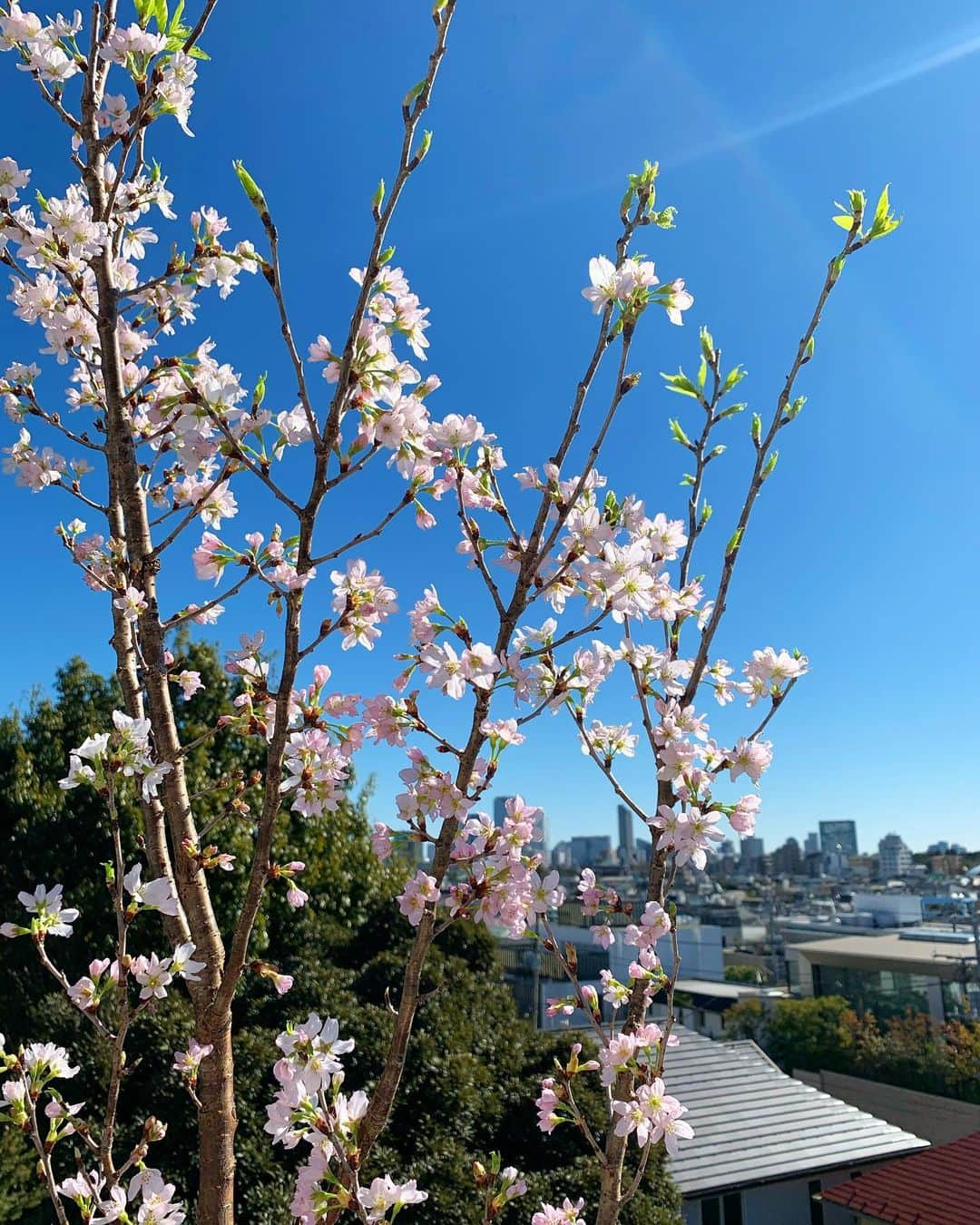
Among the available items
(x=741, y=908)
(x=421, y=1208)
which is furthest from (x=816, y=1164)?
(x=741, y=908)

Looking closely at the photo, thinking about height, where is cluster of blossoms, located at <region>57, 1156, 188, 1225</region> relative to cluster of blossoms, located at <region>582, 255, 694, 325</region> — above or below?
below

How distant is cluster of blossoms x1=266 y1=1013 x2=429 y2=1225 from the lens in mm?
1147

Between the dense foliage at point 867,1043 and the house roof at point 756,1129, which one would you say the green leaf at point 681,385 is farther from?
the dense foliage at point 867,1043

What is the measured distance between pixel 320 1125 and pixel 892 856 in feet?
207

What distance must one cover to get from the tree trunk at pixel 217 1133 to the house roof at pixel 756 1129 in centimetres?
580

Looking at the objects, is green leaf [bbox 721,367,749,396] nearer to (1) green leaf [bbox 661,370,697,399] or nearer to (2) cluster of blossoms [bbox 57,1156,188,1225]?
(1) green leaf [bbox 661,370,697,399]

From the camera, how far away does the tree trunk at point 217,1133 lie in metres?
1.31

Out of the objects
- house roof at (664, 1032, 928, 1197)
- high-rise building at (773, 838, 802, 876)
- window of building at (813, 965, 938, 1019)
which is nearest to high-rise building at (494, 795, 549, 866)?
house roof at (664, 1032, 928, 1197)

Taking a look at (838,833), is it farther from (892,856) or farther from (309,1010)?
(309,1010)

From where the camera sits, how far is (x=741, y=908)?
89.5 feet

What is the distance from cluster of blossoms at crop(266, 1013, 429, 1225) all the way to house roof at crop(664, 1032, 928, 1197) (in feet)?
19.3

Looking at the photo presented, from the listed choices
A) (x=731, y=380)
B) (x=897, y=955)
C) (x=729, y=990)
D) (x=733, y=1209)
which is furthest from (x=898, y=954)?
(x=731, y=380)

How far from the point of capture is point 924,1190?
612 centimetres

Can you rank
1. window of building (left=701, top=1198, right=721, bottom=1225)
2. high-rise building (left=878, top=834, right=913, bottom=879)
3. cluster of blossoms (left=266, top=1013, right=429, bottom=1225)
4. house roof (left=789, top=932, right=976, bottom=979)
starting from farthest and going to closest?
high-rise building (left=878, top=834, right=913, bottom=879), house roof (left=789, top=932, right=976, bottom=979), window of building (left=701, top=1198, right=721, bottom=1225), cluster of blossoms (left=266, top=1013, right=429, bottom=1225)
